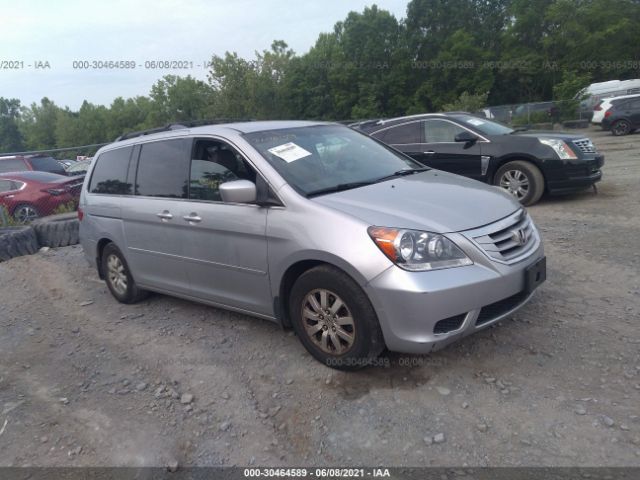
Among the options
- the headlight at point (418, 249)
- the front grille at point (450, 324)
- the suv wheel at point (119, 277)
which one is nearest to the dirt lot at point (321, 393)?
the suv wheel at point (119, 277)

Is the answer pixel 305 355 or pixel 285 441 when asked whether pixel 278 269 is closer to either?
pixel 305 355

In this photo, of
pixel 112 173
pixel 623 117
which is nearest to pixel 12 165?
pixel 112 173

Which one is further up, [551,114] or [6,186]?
[551,114]

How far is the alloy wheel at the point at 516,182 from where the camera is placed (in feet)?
26.2

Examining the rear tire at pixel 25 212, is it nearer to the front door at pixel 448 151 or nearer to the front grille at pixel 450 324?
the front door at pixel 448 151

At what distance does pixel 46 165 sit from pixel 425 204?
13408 millimetres

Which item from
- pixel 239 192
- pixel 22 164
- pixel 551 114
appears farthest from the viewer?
pixel 551 114

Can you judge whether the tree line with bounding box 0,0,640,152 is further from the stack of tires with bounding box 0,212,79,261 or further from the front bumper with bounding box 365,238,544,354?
the front bumper with bounding box 365,238,544,354

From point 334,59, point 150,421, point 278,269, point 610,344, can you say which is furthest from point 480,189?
point 334,59

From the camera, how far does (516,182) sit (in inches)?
317

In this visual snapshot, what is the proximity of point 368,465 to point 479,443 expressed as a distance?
0.60 meters

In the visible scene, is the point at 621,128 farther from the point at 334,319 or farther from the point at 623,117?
the point at 334,319

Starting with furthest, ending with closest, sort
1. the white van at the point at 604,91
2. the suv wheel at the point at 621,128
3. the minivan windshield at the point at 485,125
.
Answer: the white van at the point at 604,91 → the suv wheel at the point at 621,128 → the minivan windshield at the point at 485,125

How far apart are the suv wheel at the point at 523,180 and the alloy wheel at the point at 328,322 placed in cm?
534
